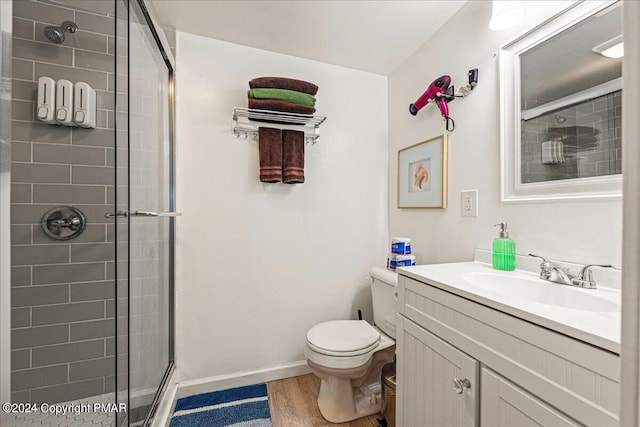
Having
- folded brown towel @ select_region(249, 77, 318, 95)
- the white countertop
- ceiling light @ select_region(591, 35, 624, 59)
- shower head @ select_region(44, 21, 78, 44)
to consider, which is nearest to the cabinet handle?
the white countertop

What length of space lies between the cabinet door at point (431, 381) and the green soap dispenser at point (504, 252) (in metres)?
0.44

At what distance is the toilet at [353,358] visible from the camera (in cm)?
135

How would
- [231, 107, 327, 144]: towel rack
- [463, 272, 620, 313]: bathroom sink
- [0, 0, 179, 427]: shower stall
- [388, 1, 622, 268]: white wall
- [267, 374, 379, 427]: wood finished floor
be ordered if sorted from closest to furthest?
[463, 272, 620, 313]: bathroom sink < [388, 1, 622, 268]: white wall < [0, 0, 179, 427]: shower stall < [267, 374, 379, 427]: wood finished floor < [231, 107, 327, 144]: towel rack

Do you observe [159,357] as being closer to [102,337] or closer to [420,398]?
[102,337]

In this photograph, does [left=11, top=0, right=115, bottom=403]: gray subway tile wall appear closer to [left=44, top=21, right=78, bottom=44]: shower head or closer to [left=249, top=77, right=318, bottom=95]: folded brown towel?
[left=44, top=21, right=78, bottom=44]: shower head

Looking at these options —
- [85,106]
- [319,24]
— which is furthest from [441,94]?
[85,106]

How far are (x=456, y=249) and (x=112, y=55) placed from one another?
5.88ft

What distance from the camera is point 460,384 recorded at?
815 millimetres

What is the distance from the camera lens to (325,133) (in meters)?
1.91

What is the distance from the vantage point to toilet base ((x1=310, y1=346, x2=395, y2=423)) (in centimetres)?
143

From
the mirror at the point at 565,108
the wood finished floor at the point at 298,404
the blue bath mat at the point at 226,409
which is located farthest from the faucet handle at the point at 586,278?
the blue bath mat at the point at 226,409

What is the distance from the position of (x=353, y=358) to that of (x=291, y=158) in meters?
1.15

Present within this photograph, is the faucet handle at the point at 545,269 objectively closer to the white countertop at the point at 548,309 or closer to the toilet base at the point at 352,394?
the white countertop at the point at 548,309

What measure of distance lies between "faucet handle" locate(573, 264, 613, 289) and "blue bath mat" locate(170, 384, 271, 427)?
1454 mm
